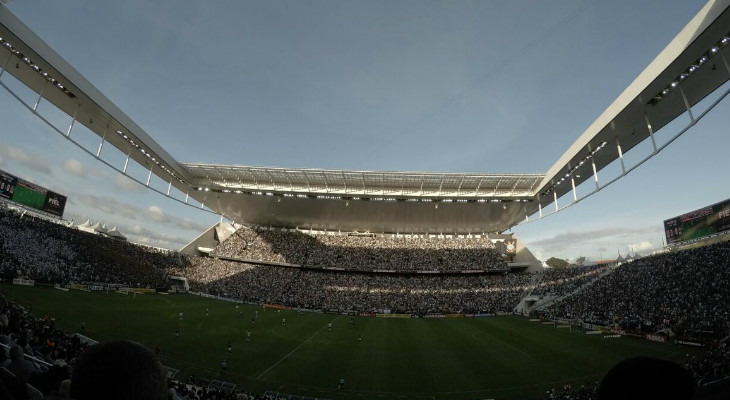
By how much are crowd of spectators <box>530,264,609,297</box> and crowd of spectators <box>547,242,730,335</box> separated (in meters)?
3.28

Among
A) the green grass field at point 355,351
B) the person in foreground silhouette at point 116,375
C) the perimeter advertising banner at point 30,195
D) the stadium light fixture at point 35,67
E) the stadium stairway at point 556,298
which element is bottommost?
the green grass field at point 355,351

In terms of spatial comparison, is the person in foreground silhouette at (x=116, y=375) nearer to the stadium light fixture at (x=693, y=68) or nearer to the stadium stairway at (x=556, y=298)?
the stadium light fixture at (x=693, y=68)

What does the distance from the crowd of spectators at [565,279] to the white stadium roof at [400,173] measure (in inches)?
398

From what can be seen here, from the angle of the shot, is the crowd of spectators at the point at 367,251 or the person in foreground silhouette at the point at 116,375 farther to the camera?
the crowd of spectators at the point at 367,251

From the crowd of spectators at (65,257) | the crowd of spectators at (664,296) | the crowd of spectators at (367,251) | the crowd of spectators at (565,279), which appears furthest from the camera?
the crowd of spectators at (367,251)

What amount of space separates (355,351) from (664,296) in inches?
1150

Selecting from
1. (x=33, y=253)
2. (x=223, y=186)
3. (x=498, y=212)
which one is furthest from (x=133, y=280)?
(x=498, y=212)

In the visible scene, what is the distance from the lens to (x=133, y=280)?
50.3 metres

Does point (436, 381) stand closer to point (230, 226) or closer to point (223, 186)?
point (223, 186)

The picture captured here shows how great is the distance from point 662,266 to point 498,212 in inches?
918

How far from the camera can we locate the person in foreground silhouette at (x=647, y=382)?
157cm

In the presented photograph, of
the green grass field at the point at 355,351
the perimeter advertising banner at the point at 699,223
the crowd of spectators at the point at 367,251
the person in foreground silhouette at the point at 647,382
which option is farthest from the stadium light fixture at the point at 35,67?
the perimeter advertising banner at the point at 699,223

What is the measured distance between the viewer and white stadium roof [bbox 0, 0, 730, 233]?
824 inches

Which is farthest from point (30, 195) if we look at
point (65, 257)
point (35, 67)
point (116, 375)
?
point (116, 375)
